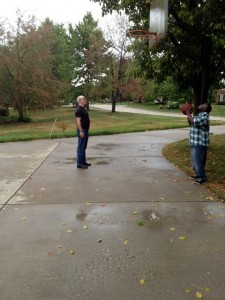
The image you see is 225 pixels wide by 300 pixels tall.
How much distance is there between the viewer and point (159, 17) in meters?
7.49

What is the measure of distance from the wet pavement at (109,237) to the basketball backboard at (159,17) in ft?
9.98

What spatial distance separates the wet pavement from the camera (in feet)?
10.8

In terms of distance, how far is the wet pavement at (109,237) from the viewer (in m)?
3.29

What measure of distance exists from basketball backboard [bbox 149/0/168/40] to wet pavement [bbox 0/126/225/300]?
120 inches

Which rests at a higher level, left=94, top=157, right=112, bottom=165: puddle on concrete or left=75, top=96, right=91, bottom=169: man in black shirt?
left=75, top=96, right=91, bottom=169: man in black shirt

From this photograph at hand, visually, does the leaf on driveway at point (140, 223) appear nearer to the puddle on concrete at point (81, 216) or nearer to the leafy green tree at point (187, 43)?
the puddle on concrete at point (81, 216)

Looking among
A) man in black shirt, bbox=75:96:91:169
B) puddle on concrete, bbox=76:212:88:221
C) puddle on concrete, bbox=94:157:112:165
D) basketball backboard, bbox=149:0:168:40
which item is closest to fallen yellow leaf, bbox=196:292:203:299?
puddle on concrete, bbox=76:212:88:221

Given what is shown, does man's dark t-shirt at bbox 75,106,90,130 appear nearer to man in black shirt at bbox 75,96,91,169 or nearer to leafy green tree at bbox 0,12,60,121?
man in black shirt at bbox 75,96,91,169

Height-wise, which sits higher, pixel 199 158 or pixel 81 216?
pixel 199 158

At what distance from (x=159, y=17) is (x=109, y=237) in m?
4.97

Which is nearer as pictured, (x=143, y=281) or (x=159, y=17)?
(x=143, y=281)

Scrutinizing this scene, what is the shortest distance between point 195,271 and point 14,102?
1257 inches

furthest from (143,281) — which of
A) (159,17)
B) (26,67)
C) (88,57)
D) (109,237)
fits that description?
(88,57)

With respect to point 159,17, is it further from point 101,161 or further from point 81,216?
point 81,216
